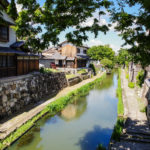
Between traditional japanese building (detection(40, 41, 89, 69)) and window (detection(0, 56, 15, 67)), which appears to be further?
traditional japanese building (detection(40, 41, 89, 69))

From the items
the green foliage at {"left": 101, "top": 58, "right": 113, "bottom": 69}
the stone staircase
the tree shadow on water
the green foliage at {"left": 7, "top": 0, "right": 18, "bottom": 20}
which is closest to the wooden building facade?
the green foliage at {"left": 7, "top": 0, "right": 18, "bottom": 20}

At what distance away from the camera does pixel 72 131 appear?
11195mm

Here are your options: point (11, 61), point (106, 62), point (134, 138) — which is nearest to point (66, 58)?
point (11, 61)

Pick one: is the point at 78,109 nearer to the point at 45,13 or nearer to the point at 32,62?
the point at 32,62

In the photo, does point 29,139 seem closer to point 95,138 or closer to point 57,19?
point 95,138

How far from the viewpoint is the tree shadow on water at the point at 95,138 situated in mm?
9422

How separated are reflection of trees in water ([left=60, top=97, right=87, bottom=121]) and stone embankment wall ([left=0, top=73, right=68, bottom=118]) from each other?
3.76 metres

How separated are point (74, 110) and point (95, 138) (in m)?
5.63

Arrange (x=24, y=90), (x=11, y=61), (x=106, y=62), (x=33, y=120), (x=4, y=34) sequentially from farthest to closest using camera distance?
(x=106, y=62)
(x=11, y=61)
(x=4, y=34)
(x=24, y=90)
(x=33, y=120)

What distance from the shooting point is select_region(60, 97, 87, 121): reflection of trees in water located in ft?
45.6

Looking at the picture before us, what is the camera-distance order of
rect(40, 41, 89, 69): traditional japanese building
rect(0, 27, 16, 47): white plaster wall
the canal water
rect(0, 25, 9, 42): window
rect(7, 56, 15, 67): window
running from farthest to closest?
rect(40, 41, 89, 69): traditional japanese building, rect(7, 56, 15, 67): window, rect(0, 27, 16, 47): white plaster wall, rect(0, 25, 9, 42): window, the canal water

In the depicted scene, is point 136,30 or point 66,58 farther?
point 66,58

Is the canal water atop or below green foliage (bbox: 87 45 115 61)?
below

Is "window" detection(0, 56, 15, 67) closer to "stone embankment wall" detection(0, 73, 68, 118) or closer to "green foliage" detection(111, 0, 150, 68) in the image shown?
"stone embankment wall" detection(0, 73, 68, 118)
